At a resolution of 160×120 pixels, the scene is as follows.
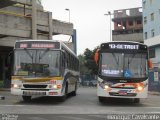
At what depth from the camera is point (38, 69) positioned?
19.5 m

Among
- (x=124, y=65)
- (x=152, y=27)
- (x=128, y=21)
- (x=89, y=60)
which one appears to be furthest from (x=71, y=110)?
(x=128, y=21)

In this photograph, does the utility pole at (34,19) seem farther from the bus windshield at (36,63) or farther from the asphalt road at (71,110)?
the bus windshield at (36,63)

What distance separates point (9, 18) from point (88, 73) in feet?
174

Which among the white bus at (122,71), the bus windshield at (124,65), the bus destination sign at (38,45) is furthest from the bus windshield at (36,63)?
the bus windshield at (124,65)

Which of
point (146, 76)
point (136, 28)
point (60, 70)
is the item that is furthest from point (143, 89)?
point (136, 28)

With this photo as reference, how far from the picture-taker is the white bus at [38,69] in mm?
19391

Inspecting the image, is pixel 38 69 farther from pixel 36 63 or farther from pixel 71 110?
pixel 71 110

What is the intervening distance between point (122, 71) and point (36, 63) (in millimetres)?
4118

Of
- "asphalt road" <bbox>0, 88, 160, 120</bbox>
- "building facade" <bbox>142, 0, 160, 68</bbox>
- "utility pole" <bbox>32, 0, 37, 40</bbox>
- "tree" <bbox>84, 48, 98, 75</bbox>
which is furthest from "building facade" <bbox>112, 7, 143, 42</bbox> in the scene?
"asphalt road" <bbox>0, 88, 160, 120</bbox>

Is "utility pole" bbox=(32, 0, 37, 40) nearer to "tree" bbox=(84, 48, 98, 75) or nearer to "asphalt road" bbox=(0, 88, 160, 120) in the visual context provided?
"asphalt road" bbox=(0, 88, 160, 120)

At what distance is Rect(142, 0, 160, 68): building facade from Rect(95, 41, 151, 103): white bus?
33306mm

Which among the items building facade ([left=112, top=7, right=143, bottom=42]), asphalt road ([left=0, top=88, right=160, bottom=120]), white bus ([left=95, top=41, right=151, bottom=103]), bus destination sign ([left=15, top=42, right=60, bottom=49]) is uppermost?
building facade ([left=112, top=7, right=143, bottom=42])

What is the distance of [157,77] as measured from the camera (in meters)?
39.0

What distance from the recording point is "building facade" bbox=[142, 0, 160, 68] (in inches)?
2181
